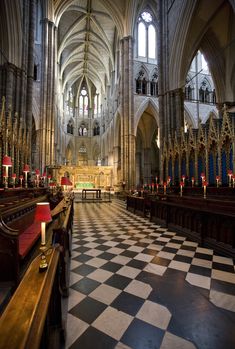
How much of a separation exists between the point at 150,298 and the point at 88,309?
77 centimetres

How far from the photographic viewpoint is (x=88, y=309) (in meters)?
2.17

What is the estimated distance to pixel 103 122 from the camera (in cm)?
3509

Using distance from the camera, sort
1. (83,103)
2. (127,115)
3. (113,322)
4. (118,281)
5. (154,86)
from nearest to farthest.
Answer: (113,322) → (118,281) → (127,115) → (154,86) → (83,103)

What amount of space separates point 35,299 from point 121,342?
1.21 meters

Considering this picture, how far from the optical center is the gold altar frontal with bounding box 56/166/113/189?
22500 mm

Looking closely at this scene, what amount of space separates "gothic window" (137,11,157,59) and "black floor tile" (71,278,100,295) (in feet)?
79.4

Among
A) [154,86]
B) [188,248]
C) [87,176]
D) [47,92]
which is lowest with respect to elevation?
[188,248]

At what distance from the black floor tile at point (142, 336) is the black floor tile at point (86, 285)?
0.83 meters


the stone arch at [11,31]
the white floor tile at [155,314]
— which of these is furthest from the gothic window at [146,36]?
the white floor tile at [155,314]

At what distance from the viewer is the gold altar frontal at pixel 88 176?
2250cm

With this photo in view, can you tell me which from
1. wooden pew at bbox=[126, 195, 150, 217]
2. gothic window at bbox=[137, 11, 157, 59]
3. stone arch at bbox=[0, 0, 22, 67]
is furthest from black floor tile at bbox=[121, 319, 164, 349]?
gothic window at bbox=[137, 11, 157, 59]

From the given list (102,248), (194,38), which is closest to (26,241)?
(102,248)

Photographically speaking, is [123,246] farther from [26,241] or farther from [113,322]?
[113,322]

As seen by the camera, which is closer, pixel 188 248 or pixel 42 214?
pixel 42 214
